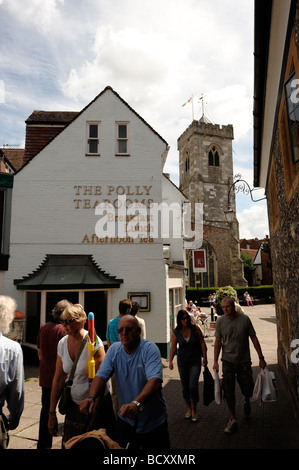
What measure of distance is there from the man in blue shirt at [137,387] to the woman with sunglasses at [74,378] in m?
0.47

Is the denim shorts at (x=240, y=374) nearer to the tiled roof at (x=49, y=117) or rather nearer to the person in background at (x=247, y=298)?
the tiled roof at (x=49, y=117)

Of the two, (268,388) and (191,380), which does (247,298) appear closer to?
(268,388)

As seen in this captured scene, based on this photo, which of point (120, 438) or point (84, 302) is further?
point (84, 302)

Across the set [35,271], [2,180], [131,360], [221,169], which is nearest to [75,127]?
[2,180]

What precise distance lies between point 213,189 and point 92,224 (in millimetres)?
35887

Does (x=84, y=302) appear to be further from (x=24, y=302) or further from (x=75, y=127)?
(x=75, y=127)

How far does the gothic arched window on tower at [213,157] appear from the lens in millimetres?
46006

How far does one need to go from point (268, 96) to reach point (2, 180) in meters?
8.47

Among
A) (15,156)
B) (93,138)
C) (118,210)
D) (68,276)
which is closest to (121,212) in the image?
(118,210)

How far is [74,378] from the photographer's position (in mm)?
3223

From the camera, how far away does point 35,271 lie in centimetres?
973

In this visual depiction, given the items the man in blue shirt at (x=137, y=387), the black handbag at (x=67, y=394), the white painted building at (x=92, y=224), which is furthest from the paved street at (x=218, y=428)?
the white painted building at (x=92, y=224)

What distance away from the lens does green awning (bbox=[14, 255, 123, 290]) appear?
9094 millimetres

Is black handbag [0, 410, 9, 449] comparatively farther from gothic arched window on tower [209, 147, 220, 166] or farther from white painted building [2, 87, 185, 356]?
gothic arched window on tower [209, 147, 220, 166]
